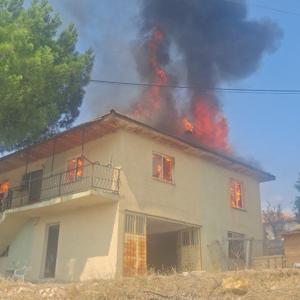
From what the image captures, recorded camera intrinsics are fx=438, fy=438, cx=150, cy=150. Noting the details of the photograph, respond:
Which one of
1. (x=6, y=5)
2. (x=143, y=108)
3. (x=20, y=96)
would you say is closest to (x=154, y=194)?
(x=20, y=96)

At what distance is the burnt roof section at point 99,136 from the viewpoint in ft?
56.6

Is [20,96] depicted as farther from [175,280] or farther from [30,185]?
[175,280]

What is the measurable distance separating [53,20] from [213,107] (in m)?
18.9

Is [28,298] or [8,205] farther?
[8,205]

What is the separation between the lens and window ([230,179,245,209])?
22094mm

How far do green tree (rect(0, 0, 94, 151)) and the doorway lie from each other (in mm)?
3965

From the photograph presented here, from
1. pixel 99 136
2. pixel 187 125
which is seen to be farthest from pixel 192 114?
pixel 99 136

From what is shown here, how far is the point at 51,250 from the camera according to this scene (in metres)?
18.8

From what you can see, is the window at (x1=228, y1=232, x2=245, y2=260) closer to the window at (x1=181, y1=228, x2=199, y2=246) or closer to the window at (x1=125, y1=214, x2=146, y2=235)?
the window at (x1=181, y1=228, x2=199, y2=246)

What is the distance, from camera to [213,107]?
113 feet

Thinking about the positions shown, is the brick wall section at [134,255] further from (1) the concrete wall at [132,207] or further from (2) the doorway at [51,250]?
(2) the doorway at [51,250]

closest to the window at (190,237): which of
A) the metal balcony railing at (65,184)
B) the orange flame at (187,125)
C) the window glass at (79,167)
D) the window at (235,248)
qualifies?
the window at (235,248)

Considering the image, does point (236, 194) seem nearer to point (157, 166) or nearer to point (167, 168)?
point (167, 168)

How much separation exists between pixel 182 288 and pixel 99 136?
907 cm
